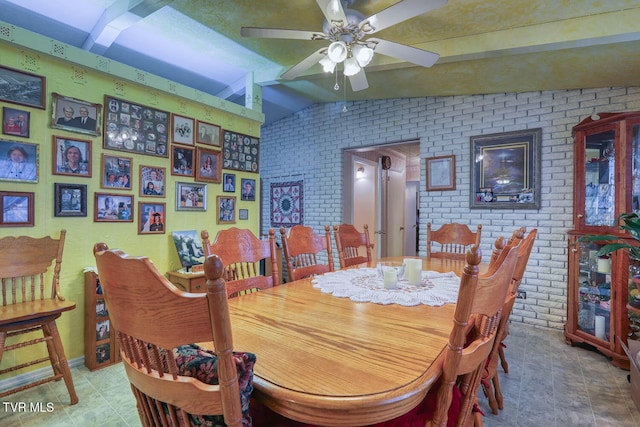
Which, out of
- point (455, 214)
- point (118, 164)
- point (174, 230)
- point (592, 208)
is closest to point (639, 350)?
point (592, 208)

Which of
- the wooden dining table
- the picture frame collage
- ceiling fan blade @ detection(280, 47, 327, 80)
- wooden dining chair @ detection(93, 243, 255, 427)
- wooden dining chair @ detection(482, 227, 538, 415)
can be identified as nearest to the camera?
wooden dining chair @ detection(93, 243, 255, 427)

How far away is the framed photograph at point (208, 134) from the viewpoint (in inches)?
124

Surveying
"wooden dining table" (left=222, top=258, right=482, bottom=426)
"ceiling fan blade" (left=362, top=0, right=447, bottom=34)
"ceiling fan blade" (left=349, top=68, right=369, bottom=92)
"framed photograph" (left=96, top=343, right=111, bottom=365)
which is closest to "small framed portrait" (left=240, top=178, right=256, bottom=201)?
"ceiling fan blade" (left=349, top=68, right=369, bottom=92)

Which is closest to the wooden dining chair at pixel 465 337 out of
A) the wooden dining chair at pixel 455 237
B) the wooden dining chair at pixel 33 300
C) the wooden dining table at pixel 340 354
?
the wooden dining table at pixel 340 354

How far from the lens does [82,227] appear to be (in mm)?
2430

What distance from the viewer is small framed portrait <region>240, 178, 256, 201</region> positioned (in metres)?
3.63

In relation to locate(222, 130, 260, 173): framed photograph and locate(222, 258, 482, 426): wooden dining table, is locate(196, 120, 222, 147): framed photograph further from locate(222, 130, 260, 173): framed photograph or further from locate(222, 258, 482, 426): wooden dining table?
locate(222, 258, 482, 426): wooden dining table

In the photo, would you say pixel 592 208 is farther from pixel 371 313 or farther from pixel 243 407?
pixel 243 407

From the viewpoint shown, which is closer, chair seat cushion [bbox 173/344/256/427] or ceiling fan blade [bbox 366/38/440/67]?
chair seat cushion [bbox 173/344/256/427]

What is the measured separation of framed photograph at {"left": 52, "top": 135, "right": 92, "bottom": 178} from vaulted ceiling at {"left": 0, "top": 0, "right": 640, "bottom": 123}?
1.01 meters

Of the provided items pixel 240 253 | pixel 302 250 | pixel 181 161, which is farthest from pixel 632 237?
pixel 181 161

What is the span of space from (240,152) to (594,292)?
3.57 metres

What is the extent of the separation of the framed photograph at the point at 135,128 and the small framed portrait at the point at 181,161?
3.1 inches

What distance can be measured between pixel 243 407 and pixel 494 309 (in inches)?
27.1
